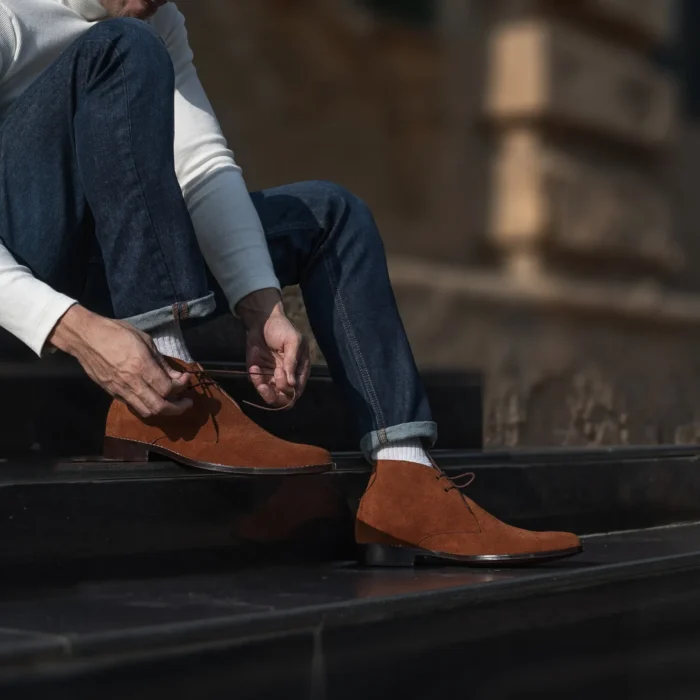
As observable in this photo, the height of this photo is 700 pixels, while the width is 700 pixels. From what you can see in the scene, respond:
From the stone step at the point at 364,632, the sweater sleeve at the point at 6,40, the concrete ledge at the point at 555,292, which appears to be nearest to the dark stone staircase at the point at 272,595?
the stone step at the point at 364,632

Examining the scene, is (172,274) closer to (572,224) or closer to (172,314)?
(172,314)

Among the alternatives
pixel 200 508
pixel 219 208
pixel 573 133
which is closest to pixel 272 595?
pixel 200 508

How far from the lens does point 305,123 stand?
4887mm

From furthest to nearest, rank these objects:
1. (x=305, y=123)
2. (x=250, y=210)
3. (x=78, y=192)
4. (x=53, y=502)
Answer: (x=305, y=123) → (x=250, y=210) → (x=78, y=192) → (x=53, y=502)

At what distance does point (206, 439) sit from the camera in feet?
4.80

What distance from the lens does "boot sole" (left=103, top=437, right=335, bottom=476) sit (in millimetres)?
1448

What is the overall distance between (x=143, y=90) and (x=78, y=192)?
0.15m

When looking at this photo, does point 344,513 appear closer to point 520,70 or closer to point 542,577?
point 542,577

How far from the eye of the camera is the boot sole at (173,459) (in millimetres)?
1448

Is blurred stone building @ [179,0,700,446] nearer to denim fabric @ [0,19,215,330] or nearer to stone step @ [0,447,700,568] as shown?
stone step @ [0,447,700,568]

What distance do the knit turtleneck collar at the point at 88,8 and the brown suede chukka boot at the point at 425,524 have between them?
699mm

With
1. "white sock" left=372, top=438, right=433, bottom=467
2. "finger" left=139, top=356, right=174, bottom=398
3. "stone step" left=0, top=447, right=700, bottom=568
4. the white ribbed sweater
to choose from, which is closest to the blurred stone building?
"stone step" left=0, top=447, right=700, bottom=568

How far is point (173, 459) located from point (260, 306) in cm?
24

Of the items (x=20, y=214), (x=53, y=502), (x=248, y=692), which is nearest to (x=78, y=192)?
(x=20, y=214)
